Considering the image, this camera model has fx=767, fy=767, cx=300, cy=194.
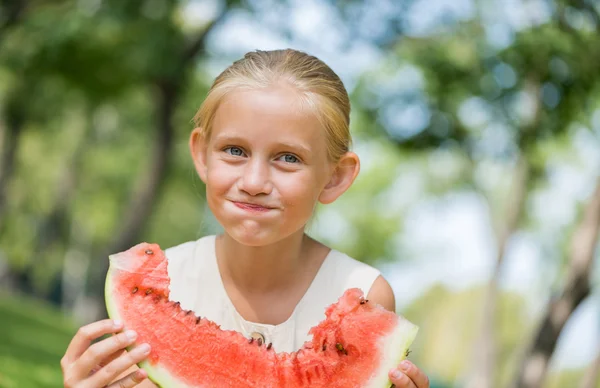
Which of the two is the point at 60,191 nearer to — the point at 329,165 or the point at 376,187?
the point at 376,187

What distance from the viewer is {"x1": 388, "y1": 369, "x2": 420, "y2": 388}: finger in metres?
2.06

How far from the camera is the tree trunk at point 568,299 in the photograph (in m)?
A: 6.17

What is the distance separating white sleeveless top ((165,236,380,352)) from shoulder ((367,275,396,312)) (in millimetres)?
19

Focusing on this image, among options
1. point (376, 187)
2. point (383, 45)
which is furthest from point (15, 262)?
point (383, 45)

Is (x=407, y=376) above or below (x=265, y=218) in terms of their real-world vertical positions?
below

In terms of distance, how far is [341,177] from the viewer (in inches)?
101

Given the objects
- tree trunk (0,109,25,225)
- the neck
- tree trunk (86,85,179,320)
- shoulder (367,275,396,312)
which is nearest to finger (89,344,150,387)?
the neck

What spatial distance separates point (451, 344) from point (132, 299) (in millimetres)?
27608

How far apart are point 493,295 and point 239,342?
10355 mm

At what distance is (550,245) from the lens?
20188 mm

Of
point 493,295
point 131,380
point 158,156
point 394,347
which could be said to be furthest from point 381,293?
point 158,156

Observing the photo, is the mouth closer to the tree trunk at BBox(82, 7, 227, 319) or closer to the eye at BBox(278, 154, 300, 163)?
the eye at BBox(278, 154, 300, 163)

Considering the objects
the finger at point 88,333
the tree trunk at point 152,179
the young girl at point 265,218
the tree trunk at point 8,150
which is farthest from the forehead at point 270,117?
the tree trunk at point 8,150

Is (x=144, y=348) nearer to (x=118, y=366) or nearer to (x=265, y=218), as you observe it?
(x=118, y=366)
